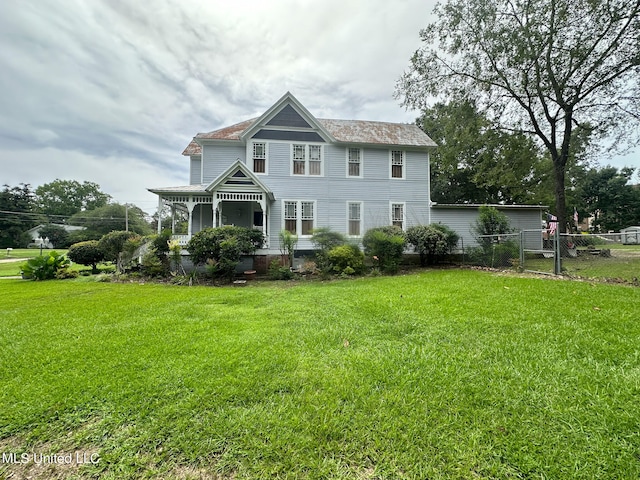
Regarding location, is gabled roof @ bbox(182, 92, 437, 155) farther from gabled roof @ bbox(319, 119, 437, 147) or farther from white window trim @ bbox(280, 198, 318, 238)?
white window trim @ bbox(280, 198, 318, 238)

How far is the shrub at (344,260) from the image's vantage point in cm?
1023

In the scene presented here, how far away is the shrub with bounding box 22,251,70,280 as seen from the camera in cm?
1096

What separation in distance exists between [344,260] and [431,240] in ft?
14.1

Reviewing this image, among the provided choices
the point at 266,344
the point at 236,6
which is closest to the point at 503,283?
the point at 266,344

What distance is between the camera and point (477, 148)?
17703 mm

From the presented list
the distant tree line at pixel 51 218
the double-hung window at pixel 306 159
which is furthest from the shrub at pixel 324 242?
the distant tree line at pixel 51 218

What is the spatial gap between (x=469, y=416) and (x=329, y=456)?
1.19m

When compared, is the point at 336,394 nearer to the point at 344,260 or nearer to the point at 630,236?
Result: the point at 344,260

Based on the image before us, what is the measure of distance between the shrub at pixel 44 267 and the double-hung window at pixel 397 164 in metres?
16.9

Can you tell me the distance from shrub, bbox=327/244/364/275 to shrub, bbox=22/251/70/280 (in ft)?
39.7

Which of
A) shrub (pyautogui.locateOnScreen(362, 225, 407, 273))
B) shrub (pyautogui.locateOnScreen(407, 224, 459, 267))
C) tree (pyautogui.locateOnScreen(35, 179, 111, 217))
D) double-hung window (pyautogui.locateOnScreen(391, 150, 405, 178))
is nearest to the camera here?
shrub (pyautogui.locateOnScreen(362, 225, 407, 273))

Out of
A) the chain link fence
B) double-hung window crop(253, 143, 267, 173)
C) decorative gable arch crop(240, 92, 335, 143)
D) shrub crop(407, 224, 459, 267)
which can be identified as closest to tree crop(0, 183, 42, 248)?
double-hung window crop(253, 143, 267, 173)

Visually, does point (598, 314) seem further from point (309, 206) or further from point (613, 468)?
point (309, 206)

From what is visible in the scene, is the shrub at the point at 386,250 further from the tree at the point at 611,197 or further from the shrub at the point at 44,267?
the tree at the point at 611,197
